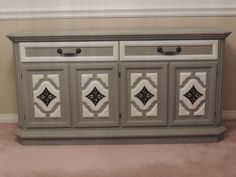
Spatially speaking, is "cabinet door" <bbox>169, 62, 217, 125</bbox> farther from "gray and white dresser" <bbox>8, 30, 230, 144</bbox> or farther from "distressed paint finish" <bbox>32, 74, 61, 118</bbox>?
"distressed paint finish" <bbox>32, 74, 61, 118</bbox>

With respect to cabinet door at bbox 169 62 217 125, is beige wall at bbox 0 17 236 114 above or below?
above

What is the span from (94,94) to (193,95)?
2.33ft

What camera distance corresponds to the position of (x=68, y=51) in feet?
8.04

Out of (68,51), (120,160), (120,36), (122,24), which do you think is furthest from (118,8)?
(120,160)

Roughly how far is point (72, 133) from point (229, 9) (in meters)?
→ 1.63

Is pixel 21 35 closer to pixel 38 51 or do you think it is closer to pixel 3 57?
pixel 38 51

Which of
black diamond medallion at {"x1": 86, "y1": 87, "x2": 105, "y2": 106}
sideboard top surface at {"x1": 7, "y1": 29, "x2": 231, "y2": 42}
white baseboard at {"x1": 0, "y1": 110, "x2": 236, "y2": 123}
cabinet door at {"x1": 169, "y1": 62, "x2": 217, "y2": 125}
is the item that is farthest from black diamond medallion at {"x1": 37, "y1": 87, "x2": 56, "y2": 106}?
cabinet door at {"x1": 169, "y1": 62, "x2": 217, "y2": 125}

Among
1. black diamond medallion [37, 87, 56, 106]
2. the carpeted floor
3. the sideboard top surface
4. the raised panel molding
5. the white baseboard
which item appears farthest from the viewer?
the white baseboard

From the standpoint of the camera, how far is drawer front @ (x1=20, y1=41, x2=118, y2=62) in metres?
2.44

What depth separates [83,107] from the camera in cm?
254

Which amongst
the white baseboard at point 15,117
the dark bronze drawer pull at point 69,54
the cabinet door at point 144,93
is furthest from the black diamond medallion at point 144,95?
the white baseboard at point 15,117

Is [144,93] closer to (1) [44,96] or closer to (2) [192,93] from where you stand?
(2) [192,93]

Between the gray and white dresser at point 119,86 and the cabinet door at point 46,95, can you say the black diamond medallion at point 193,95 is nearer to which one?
the gray and white dresser at point 119,86

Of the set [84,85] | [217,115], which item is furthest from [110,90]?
[217,115]
